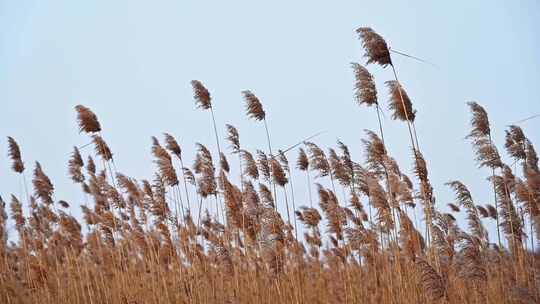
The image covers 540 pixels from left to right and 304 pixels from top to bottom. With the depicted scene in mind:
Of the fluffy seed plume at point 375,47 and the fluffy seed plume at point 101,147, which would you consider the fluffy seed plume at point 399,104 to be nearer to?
the fluffy seed plume at point 375,47

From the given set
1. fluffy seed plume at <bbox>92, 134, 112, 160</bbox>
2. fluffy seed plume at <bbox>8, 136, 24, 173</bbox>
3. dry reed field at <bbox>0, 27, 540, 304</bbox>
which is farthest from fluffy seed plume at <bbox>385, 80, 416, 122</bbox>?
fluffy seed plume at <bbox>8, 136, 24, 173</bbox>

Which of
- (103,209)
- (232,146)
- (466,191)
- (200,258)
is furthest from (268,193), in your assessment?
(103,209)

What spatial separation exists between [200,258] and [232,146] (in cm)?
146

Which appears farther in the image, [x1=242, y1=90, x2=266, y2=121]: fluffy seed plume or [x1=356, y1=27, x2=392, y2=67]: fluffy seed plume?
[x1=242, y1=90, x2=266, y2=121]: fluffy seed plume

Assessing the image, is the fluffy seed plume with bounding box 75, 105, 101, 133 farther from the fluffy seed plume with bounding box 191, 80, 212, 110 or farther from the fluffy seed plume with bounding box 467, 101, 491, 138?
the fluffy seed plume with bounding box 467, 101, 491, 138

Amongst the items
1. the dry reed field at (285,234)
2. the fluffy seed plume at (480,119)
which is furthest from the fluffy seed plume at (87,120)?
the fluffy seed plume at (480,119)

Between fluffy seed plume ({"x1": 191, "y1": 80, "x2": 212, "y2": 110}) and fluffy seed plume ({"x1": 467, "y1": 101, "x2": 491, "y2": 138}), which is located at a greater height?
fluffy seed plume ({"x1": 191, "y1": 80, "x2": 212, "y2": 110})

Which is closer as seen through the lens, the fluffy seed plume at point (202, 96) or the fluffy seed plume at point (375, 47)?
the fluffy seed plume at point (375, 47)

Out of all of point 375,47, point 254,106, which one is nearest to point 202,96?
point 254,106

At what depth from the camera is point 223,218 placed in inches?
304

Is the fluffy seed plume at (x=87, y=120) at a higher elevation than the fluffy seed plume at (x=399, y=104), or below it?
higher

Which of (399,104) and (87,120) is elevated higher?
(87,120)

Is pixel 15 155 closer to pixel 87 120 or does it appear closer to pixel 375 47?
pixel 87 120

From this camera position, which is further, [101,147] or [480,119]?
[101,147]
